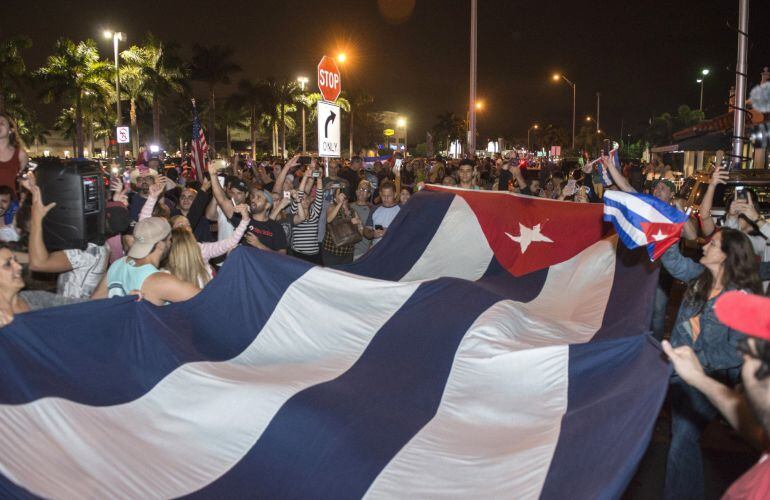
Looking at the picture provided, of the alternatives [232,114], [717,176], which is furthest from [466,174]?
[232,114]

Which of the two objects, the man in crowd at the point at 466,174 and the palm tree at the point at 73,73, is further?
the palm tree at the point at 73,73

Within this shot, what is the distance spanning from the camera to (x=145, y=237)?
5.58 metres

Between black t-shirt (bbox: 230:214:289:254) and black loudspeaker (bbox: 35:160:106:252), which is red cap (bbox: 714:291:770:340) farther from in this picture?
black t-shirt (bbox: 230:214:289:254)

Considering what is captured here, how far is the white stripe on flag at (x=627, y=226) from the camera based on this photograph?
5359 mm

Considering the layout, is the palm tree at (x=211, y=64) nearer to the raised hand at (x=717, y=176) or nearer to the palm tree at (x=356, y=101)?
the palm tree at (x=356, y=101)

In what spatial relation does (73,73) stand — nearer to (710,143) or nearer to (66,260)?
(710,143)

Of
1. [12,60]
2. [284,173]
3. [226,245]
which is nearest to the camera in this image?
[226,245]

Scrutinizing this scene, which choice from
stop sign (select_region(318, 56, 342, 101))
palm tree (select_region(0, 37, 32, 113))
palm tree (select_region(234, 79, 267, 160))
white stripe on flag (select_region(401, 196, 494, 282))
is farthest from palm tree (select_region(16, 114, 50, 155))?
white stripe on flag (select_region(401, 196, 494, 282))

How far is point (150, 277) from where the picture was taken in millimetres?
5566

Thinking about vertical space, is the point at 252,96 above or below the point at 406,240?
above

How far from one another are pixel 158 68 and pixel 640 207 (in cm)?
6581

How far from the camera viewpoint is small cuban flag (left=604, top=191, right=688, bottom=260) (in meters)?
5.29

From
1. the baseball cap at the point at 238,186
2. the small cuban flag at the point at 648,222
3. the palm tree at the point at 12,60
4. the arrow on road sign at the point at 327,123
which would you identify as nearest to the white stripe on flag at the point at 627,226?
the small cuban flag at the point at 648,222

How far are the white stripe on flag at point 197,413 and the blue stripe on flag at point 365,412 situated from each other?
0.11 m
